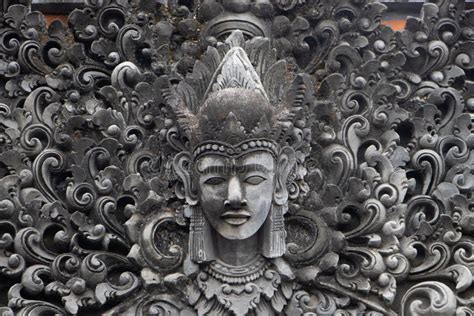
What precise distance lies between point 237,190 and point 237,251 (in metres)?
0.42

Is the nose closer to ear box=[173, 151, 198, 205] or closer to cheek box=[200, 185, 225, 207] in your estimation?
cheek box=[200, 185, 225, 207]

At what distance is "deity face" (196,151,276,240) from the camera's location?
28.5 ft

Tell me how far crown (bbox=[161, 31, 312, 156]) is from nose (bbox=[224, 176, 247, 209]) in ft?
0.59

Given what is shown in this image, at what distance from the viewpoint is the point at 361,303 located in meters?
8.91

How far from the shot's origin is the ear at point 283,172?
8.89 metres

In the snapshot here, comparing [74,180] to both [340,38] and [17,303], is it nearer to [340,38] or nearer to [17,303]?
[17,303]

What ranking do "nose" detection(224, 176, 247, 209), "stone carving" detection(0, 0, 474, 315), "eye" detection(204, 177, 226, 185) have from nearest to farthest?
1. "nose" detection(224, 176, 247, 209)
2. "eye" detection(204, 177, 226, 185)
3. "stone carving" detection(0, 0, 474, 315)

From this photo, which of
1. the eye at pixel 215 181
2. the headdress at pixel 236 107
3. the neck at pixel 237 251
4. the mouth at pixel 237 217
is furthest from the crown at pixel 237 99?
the neck at pixel 237 251

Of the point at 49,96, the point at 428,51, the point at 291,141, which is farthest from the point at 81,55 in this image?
the point at 428,51

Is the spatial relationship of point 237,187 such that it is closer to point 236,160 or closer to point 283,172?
point 236,160

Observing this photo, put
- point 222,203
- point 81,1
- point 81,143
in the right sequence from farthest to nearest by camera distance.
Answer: point 81,1, point 81,143, point 222,203

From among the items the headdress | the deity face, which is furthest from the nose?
the headdress

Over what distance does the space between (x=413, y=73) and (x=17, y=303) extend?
277cm

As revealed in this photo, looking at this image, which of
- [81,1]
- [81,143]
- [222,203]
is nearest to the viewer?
[222,203]
